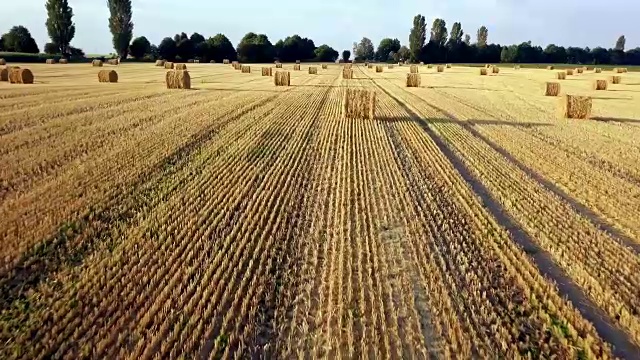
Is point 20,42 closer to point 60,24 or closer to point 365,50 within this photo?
point 60,24

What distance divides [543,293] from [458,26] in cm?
14282

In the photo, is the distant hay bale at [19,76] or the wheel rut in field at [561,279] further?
the distant hay bale at [19,76]

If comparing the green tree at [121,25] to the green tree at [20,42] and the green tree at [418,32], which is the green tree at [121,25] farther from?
the green tree at [418,32]

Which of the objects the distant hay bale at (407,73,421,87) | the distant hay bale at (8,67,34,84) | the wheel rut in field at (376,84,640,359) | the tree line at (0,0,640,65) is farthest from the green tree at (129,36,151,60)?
the wheel rut in field at (376,84,640,359)

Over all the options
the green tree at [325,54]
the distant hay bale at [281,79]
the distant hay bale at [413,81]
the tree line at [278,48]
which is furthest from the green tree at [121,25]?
the distant hay bale at [413,81]

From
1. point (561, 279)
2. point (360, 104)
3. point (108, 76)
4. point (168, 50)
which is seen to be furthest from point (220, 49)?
point (561, 279)

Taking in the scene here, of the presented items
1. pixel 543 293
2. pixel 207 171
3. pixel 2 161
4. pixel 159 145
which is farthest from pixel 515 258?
pixel 2 161

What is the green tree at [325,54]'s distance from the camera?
127m

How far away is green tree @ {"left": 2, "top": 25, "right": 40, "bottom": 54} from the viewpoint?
2958 inches

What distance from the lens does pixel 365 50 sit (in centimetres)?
17750

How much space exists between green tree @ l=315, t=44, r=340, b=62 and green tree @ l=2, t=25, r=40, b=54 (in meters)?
67.2

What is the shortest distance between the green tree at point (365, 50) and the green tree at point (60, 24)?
10261 centimetres

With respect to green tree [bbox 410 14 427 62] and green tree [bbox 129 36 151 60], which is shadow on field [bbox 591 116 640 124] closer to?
Result: green tree [bbox 129 36 151 60]

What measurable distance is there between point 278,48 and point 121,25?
36.7 m
